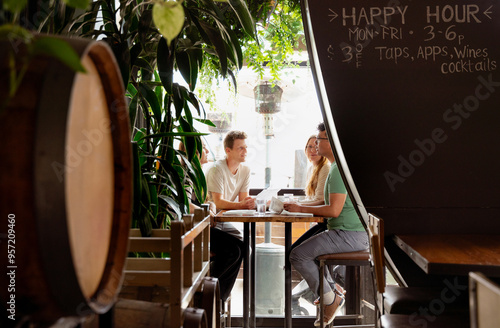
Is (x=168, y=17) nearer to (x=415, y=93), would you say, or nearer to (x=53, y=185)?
(x=53, y=185)

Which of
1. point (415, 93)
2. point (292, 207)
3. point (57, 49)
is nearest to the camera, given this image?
point (57, 49)

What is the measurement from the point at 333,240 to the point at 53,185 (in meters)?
2.95

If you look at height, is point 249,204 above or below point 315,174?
below

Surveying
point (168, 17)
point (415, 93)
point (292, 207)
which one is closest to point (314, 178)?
point (292, 207)

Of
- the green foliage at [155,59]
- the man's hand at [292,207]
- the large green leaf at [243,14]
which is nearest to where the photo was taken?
the green foliage at [155,59]

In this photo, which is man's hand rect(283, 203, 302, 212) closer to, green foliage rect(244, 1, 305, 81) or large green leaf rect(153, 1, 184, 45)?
green foliage rect(244, 1, 305, 81)

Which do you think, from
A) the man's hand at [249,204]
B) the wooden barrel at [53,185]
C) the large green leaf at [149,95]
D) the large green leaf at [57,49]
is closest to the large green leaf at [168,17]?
the wooden barrel at [53,185]

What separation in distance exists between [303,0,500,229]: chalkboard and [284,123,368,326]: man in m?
0.97

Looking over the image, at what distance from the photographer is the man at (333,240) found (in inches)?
130

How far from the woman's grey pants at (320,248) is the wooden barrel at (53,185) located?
2727mm

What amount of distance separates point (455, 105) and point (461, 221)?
543mm

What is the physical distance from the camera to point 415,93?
91.6 inches

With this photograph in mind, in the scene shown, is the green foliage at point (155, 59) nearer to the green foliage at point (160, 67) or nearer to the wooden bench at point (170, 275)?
the green foliage at point (160, 67)

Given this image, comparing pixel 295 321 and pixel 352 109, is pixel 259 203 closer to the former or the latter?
pixel 295 321
